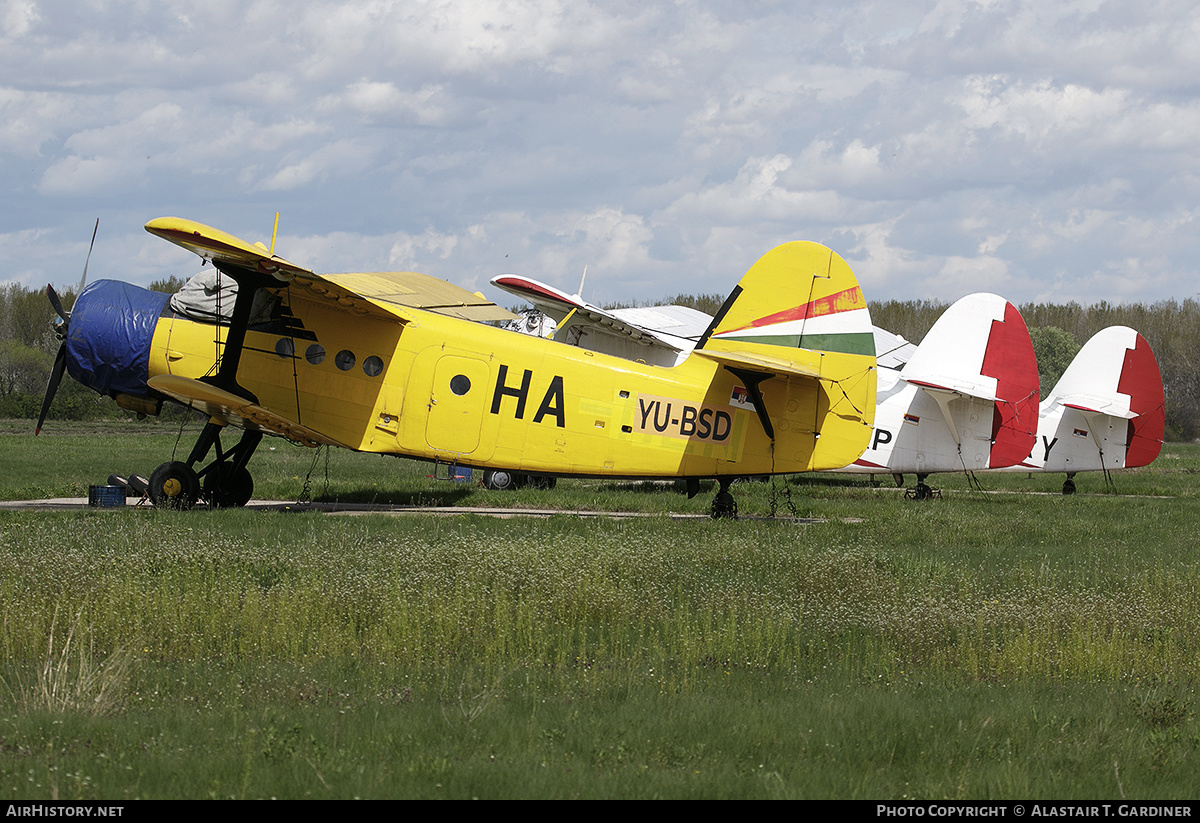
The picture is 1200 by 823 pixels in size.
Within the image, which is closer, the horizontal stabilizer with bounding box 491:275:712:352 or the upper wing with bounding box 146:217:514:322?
the upper wing with bounding box 146:217:514:322

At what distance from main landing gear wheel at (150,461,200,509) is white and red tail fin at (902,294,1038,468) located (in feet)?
43.0

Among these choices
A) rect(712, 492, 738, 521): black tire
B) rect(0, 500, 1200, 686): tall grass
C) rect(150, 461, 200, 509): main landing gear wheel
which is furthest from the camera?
rect(712, 492, 738, 521): black tire

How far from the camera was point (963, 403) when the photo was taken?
20.0 metres

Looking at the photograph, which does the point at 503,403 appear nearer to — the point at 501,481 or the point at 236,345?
the point at 236,345

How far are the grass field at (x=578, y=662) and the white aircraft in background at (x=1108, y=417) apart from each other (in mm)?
10973

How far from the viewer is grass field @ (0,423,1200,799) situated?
16.1 feet

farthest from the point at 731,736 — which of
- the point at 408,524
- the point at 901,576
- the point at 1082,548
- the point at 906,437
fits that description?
the point at 906,437

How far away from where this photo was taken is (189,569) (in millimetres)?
9102

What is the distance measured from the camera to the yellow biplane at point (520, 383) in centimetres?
1445

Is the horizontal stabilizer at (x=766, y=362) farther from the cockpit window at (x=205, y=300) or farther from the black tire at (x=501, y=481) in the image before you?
the black tire at (x=501, y=481)

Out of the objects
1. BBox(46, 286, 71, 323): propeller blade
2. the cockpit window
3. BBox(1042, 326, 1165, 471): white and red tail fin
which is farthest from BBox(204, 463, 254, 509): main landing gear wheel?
BBox(1042, 326, 1165, 471): white and red tail fin

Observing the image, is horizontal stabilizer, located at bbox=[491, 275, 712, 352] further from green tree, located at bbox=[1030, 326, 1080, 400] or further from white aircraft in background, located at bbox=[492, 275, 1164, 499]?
green tree, located at bbox=[1030, 326, 1080, 400]

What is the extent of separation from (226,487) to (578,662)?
1013cm

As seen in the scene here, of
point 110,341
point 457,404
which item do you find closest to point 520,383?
point 457,404
